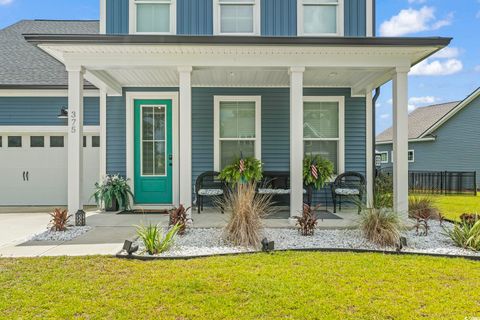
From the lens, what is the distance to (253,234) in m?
4.38

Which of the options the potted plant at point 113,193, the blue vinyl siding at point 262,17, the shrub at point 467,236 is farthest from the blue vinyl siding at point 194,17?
the shrub at point 467,236

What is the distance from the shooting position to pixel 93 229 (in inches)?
212

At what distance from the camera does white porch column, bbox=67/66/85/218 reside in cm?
551

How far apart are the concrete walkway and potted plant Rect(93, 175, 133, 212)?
33 centimetres

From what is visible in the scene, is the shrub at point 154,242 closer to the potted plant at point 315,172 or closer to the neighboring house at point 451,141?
the potted plant at point 315,172

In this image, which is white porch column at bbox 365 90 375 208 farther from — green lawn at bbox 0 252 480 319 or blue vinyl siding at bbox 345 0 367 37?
green lawn at bbox 0 252 480 319

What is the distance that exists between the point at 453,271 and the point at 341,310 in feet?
5.49

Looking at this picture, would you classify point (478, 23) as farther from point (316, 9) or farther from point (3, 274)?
point (3, 274)

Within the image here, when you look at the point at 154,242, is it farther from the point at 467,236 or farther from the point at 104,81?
→ the point at 467,236

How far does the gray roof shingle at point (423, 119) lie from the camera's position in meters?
19.0

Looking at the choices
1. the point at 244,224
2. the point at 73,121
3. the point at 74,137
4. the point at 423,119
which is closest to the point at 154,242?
the point at 244,224

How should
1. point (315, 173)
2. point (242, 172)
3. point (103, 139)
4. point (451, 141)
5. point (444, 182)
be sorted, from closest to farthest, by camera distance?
point (315, 173) < point (242, 172) < point (103, 139) < point (444, 182) < point (451, 141)

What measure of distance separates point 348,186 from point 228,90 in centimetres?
350

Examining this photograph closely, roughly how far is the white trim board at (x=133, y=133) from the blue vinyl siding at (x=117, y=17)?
134 centimetres
